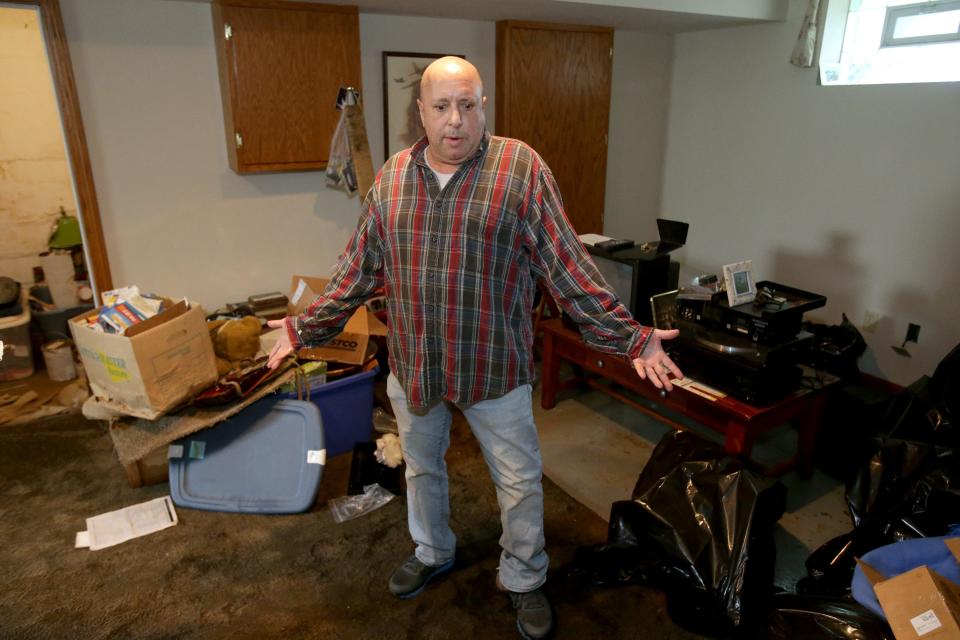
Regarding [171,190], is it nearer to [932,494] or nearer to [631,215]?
[631,215]

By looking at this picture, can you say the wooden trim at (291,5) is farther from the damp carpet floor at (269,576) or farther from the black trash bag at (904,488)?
the black trash bag at (904,488)

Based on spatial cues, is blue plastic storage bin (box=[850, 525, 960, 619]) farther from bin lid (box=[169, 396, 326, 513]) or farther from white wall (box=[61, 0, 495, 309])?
white wall (box=[61, 0, 495, 309])

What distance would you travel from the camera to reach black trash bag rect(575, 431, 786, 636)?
177 cm

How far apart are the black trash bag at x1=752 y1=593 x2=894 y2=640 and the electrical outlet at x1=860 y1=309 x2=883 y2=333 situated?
197 cm

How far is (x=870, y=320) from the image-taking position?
3131mm

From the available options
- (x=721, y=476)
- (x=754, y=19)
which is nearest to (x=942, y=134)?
(x=754, y=19)

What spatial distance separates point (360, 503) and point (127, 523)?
2.66 ft

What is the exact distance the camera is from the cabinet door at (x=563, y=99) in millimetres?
3318

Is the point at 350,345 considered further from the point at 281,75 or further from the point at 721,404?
the point at 721,404

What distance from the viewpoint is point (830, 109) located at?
313 cm

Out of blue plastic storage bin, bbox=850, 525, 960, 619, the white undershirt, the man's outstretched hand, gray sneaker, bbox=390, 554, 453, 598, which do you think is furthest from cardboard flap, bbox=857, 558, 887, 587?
the white undershirt

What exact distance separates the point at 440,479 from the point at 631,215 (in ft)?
9.01

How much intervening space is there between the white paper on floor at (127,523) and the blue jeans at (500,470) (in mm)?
993

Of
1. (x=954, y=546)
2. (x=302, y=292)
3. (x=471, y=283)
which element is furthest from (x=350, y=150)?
(x=954, y=546)
